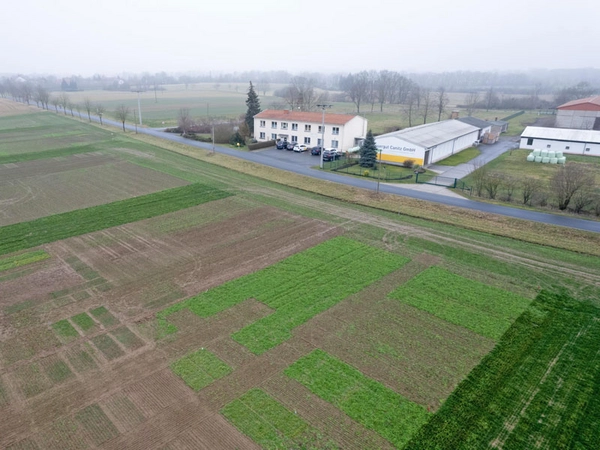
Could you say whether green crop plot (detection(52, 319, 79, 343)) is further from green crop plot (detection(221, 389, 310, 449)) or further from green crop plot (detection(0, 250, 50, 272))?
green crop plot (detection(221, 389, 310, 449))

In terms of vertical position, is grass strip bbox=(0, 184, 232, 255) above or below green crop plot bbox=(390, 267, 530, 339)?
above

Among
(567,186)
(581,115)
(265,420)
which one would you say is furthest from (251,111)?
(581,115)

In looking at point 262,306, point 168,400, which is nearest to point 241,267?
point 262,306

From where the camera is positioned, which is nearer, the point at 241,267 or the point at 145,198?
the point at 241,267

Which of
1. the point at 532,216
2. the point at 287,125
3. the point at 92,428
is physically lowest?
the point at 92,428

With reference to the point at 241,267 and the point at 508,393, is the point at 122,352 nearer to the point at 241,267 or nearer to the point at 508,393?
the point at 241,267

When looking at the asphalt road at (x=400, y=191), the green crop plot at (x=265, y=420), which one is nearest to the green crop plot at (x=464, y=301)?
the green crop plot at (x=265, y=420)

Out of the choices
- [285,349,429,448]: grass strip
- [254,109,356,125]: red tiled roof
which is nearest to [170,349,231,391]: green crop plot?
[285,349,429,448]: grass strip
